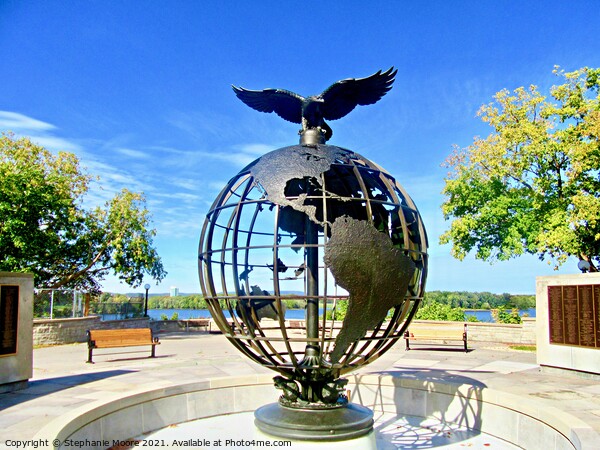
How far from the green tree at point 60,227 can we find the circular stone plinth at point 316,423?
15.2 m

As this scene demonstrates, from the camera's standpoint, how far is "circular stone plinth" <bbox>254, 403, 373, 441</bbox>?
5277 mm

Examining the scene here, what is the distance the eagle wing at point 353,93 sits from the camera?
6188 millimetres

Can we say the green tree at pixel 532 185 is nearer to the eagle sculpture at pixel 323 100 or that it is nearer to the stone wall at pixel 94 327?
the stone wall at pixel 94 327

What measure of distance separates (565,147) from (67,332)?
17575 millimetres

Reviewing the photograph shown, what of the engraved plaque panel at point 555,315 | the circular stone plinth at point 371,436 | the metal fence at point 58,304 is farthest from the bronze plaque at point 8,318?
the engraved plaque panel at point 555,315

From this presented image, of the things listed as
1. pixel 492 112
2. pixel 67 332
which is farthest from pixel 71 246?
pixel 492 112

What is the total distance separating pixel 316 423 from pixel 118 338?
29.6ft

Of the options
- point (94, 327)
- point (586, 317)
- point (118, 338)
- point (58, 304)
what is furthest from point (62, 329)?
point (586, 317)

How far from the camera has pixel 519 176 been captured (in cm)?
1869

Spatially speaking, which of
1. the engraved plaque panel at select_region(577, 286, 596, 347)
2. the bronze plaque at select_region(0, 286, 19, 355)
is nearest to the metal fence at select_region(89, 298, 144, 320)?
the bronze plaque at select_region(0, 286, 19, 355)

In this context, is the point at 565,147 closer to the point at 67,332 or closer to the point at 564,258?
the point at 564,258

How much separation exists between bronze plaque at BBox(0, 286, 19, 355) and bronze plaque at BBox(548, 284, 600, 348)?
407 inches

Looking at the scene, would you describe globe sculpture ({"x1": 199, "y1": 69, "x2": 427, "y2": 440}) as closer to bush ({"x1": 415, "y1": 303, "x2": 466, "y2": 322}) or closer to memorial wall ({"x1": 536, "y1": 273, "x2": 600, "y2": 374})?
memorial wall ({"x1": 536, "y1": 273, "x2": 600, "y2": 374})

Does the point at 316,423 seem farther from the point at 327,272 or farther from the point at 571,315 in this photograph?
the point at 571,315
